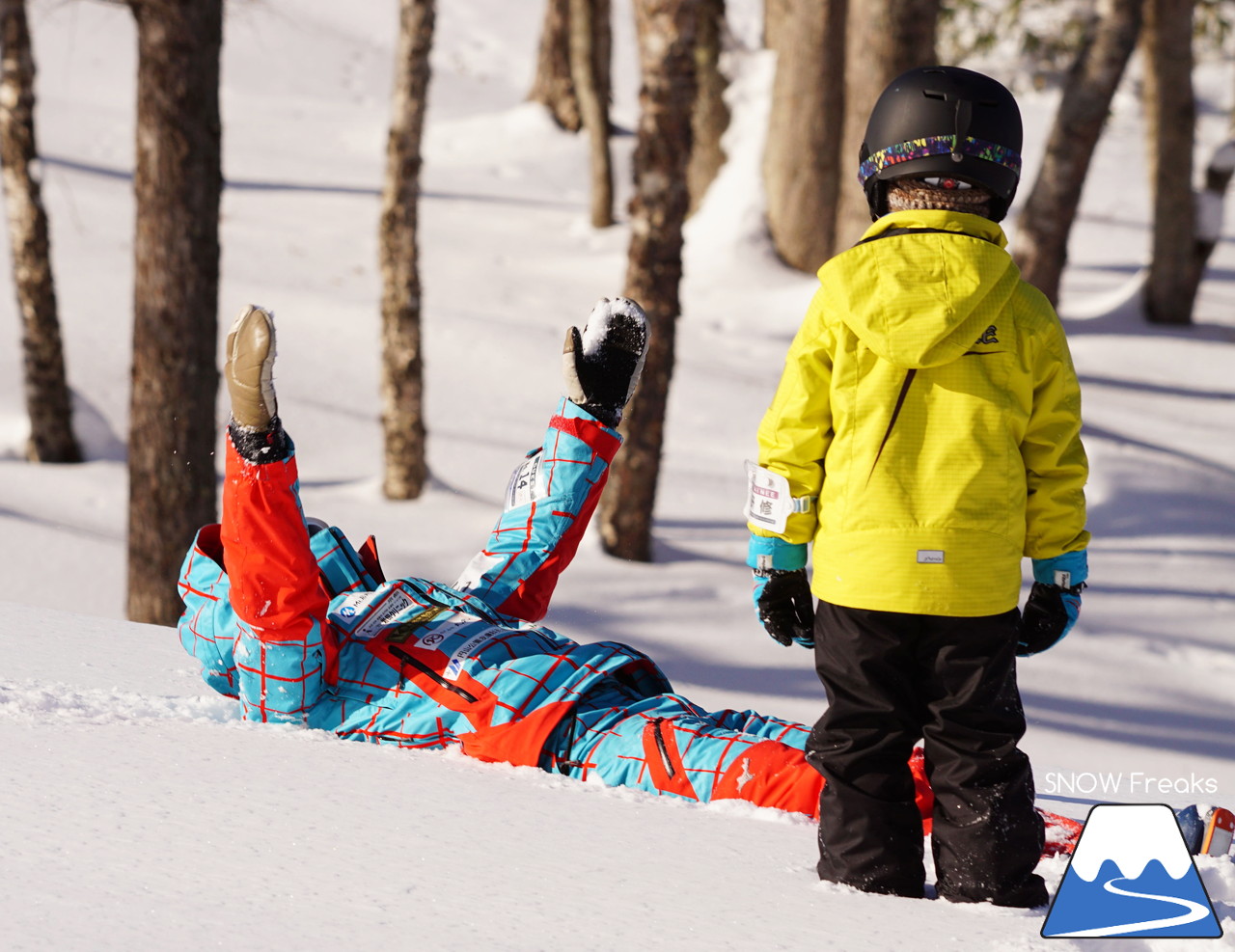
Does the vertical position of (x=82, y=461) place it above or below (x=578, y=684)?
below

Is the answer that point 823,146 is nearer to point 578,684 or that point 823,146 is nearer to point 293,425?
point 293,425

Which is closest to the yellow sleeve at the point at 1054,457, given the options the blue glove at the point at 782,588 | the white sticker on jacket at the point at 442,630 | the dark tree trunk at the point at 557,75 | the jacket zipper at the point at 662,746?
the blue glove at the point at 782,588

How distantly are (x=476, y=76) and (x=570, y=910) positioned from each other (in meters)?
27.9

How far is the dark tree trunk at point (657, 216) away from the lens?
21.5 feet

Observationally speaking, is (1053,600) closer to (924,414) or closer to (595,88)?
(924,414)

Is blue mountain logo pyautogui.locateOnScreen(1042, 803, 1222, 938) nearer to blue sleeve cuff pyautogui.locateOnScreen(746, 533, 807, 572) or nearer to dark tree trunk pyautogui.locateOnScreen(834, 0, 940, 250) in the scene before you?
blue sleeve cuff pyautogui.locateOnScreen(746, 533, 807, 572)

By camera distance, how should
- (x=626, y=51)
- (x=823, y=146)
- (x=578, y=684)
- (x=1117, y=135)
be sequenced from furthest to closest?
1. (x=626, y=51)
2. (x=1117, y=135)
3. (x=823, y=146)
4. (x=578, y=684)

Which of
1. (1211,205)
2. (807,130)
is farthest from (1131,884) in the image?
(1211,205)

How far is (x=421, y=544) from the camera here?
22.8 ft

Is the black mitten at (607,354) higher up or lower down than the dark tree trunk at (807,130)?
lower down

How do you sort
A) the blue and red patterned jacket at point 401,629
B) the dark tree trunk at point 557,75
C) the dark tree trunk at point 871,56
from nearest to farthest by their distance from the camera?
the blue and red patterned jacket at point 401,629, the dark tree trunk at point 871,56, the dark tree trunk at point 557,75

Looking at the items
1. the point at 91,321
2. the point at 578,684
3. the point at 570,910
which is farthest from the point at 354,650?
the point at 91,321

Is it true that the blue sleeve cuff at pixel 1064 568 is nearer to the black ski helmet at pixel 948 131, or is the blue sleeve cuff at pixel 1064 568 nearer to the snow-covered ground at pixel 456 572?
the snow-covered ground at pixel 456 572

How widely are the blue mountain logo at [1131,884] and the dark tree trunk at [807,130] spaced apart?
10.8 metres
